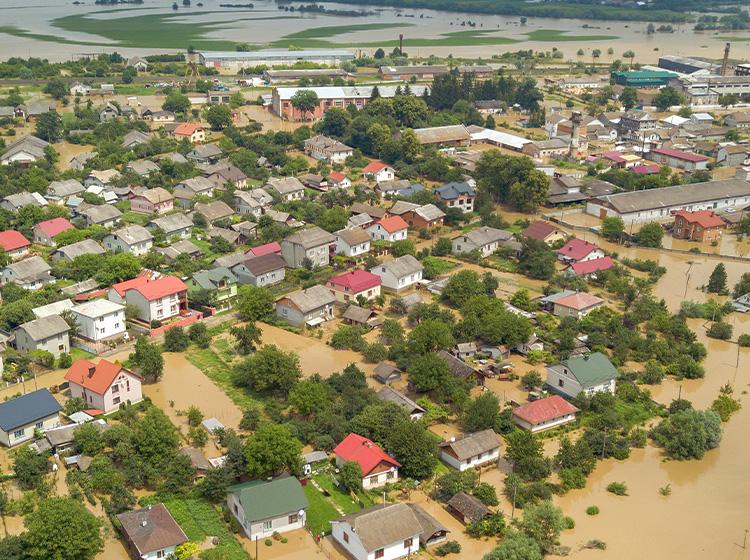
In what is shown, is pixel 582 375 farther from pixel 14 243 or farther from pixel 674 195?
pixel 14 243

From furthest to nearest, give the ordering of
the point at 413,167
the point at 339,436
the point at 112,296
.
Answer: the point at 413,167 → the point at 112,296 → the point at 339,436

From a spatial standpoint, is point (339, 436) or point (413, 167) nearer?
point (339, 436)

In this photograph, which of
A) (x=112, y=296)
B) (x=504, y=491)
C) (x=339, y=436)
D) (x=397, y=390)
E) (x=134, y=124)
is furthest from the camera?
(x=134, y=124)

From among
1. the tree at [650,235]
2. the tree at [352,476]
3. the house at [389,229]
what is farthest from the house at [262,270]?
the tree at [650,235]

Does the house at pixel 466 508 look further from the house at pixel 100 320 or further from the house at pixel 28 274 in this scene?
the house at pixel 28 274

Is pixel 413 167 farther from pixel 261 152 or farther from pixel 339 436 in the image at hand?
pixel 339 436

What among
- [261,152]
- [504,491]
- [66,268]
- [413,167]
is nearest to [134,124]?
[261,152]

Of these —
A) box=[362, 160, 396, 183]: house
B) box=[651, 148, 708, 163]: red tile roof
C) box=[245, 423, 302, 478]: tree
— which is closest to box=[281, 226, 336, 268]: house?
box=[362, 160, 396, 183]: house
